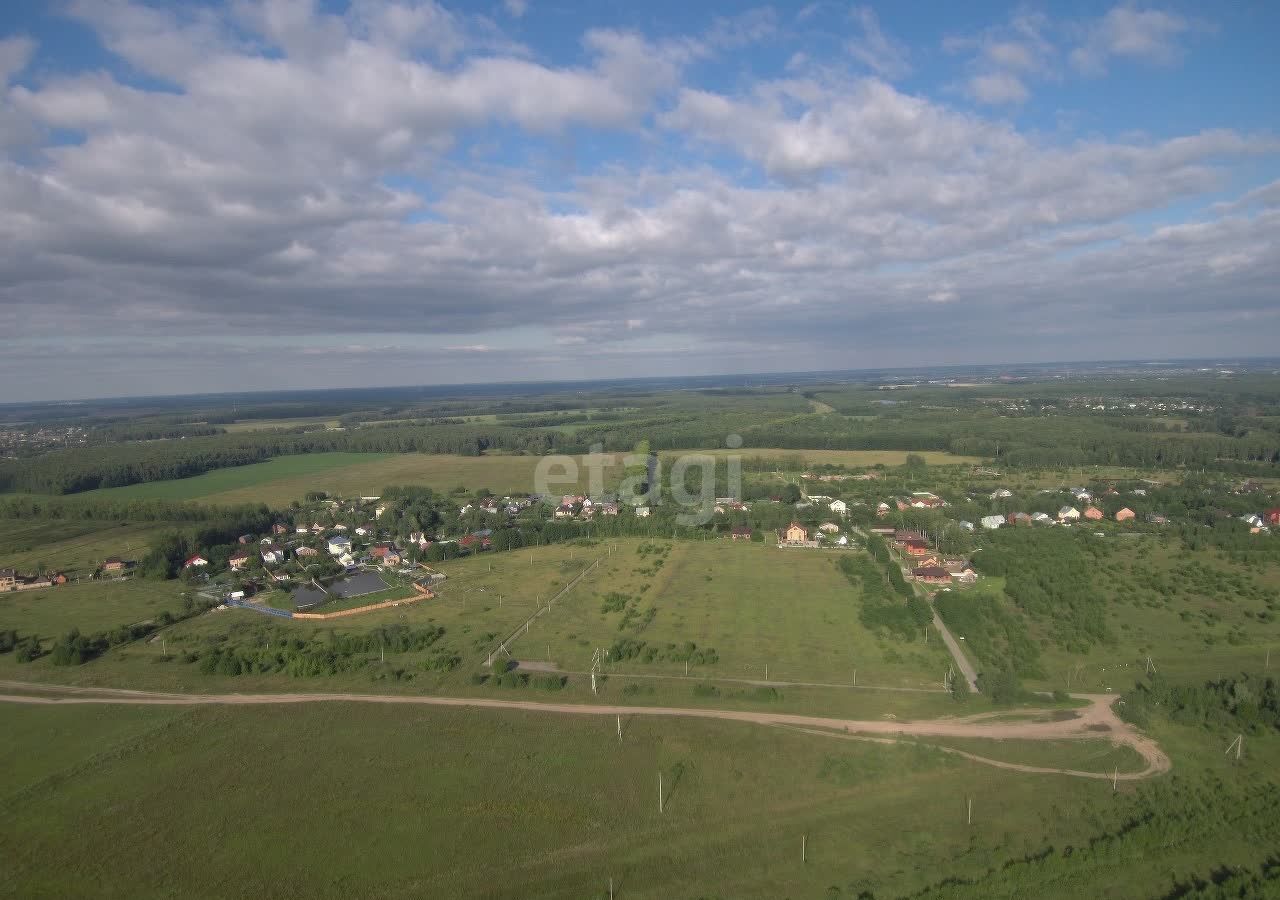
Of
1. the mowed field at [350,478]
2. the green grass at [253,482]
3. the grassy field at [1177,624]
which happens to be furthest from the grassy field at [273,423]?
the grassy field at [1177,624]

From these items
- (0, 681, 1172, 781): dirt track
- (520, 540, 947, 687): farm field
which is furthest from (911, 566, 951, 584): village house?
(0, 681, 1172, 781): dirt track

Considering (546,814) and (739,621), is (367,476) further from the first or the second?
(546,814)

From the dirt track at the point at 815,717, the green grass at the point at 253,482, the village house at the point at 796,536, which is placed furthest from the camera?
the green grass at the point at 253,482

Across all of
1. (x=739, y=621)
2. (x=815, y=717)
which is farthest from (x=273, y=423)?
(x=815, y=717)

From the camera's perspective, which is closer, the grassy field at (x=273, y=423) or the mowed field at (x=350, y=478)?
the mowed field at (x=350, y=478)

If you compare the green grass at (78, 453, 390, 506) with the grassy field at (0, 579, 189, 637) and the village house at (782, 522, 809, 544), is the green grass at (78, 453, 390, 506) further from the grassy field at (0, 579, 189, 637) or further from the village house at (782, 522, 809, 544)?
the village house at (782, 522, 809, 544)

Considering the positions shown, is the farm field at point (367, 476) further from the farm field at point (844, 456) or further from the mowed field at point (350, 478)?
the farm field at point (844, 456)
